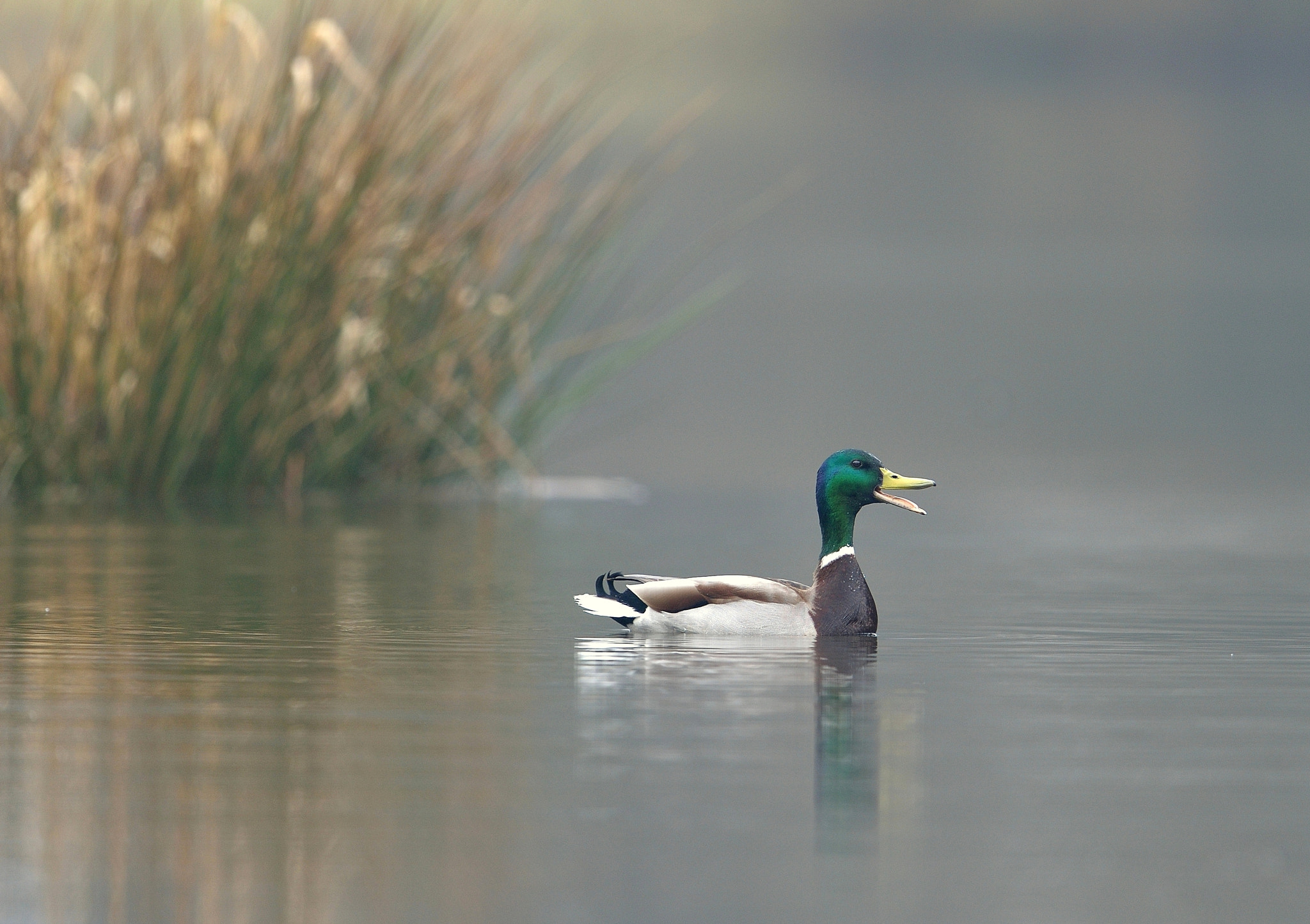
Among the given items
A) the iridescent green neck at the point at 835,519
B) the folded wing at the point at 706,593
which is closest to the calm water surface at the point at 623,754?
the folded wing at the point at 706,593

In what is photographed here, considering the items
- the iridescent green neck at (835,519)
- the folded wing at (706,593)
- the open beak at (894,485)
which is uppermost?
the open beak at (894,485)

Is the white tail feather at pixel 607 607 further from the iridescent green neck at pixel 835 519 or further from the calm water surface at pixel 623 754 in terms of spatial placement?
the iridescent green neck at pixel 835 519

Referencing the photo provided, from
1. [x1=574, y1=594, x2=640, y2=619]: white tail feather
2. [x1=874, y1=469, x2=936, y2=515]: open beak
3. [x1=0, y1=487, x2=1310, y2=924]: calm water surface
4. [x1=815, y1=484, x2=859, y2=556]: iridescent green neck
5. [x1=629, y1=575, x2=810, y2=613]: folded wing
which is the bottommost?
[x1=0, y1=487, x2=1310, y2=924]: calm water surface

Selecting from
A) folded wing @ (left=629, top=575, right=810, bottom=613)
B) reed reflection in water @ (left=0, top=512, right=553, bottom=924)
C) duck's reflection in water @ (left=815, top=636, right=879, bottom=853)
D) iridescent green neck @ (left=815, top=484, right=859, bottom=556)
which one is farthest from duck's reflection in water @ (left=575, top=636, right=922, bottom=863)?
iridescent green neck @ (left=815, top=484, right=859, bottom=556)

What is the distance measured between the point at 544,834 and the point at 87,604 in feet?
13.1

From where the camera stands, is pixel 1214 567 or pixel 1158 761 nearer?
pixel 1158 761

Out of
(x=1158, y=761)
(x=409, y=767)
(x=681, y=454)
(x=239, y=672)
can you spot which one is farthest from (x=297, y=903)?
(x=681, y=454)

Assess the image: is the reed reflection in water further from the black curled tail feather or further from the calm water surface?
the black curled tail feather

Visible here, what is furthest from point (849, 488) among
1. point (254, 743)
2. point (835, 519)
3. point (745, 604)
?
point (254, 743)

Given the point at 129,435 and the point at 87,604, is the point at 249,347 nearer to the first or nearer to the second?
the point at 129,435

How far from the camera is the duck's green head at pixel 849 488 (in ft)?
23.8

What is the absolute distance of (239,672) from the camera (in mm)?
5977

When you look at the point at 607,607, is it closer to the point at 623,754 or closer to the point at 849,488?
the point at 849,488

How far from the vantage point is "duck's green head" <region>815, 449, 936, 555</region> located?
23.8 ft
